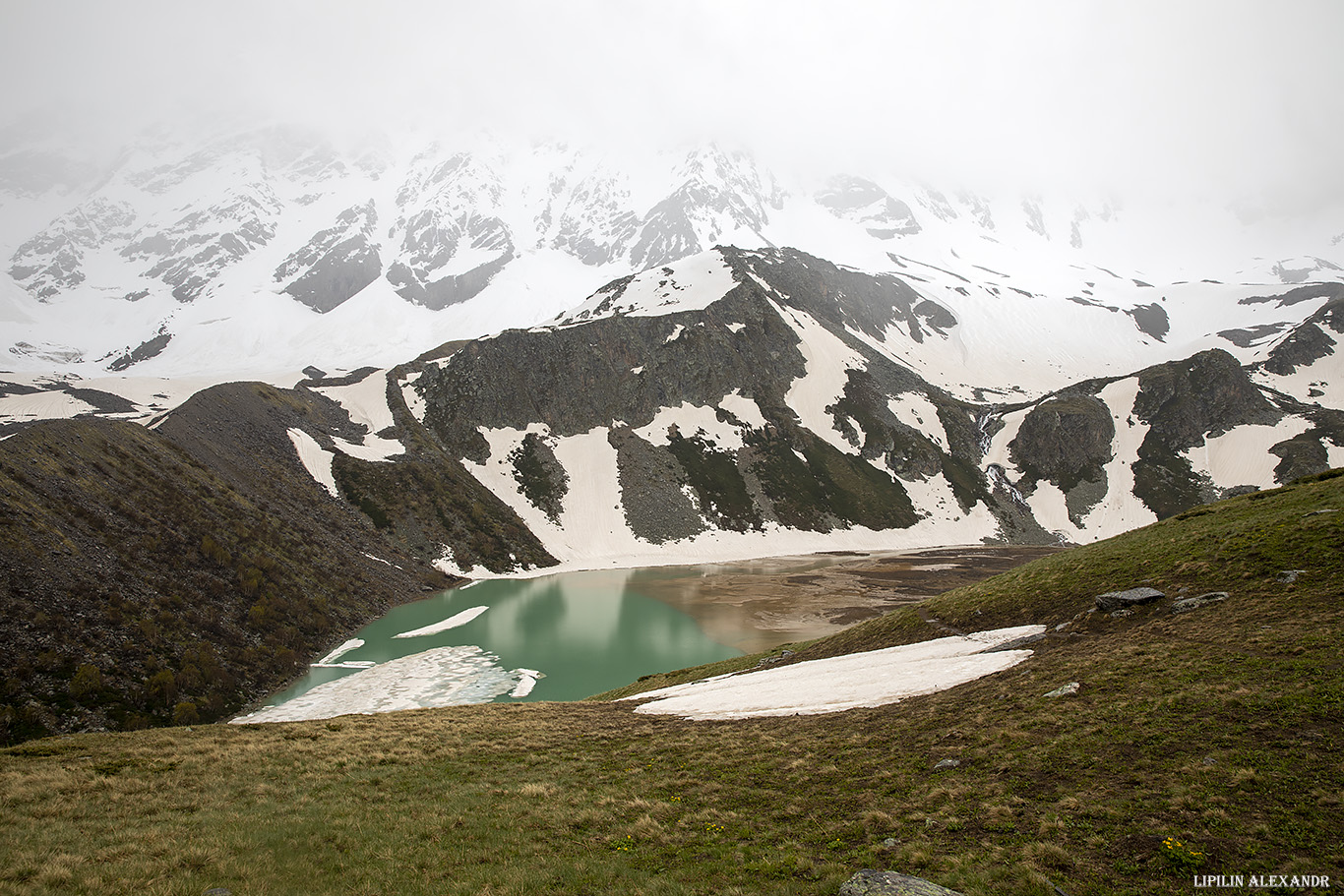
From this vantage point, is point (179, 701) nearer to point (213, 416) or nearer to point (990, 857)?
point (990, 857)

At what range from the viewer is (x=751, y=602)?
2820 inches

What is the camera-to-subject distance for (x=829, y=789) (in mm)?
14562

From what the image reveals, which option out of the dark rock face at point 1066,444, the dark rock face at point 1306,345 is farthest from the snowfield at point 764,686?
the dark rock face at point 1306,345

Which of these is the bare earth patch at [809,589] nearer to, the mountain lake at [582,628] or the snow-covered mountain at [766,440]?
the mountain lake at [582,628]

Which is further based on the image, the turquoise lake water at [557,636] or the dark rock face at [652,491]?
the dark rock face at [652,491]

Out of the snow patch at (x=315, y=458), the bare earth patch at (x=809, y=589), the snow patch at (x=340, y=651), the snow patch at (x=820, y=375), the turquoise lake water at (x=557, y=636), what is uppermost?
the snow patch at (x=820, y=375)

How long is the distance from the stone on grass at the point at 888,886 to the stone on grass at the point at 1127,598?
19.7 m

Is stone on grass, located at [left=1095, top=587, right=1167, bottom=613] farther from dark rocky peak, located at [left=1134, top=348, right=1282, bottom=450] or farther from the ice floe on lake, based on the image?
dark rocky peak, located at [left=1134, top=348, right=1282, bottom=450]

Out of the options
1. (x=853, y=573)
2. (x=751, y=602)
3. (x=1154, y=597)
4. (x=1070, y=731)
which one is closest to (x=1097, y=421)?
(x=853, y=573)

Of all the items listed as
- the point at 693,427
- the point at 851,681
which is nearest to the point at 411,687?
the point at 851,681

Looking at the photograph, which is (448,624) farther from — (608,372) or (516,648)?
(608,372)

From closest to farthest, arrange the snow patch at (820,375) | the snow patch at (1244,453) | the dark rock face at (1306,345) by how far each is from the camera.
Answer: the snow patch at (1244,453) < the snow patch at (820,375) < the dark rock face at (1306,345)

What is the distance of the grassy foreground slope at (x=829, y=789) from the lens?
9945 mm

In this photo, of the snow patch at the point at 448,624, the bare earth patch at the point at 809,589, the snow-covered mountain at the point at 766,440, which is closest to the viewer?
the snow patch at the point at 448,624
